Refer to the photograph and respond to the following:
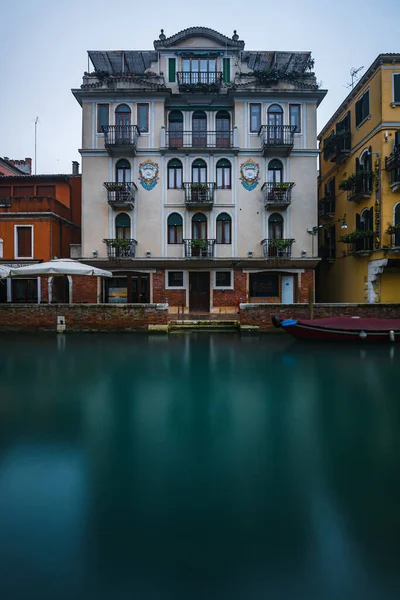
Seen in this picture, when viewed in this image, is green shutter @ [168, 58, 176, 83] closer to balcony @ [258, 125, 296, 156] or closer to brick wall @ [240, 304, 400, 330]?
balcony @ [258, 125, 296, 156]

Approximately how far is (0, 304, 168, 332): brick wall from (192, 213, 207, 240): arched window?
6013 millimetres

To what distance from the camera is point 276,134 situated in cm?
1777

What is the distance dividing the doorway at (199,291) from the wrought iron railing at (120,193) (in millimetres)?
4845

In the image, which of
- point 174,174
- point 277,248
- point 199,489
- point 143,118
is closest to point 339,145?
point 277,248

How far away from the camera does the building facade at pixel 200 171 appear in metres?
17.8

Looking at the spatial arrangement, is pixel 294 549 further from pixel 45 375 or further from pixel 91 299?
pixel 91 299

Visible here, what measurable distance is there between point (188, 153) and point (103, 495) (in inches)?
685

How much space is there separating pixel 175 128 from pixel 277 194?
250 inches

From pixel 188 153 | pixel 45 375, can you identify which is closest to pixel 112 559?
pixel 45 375

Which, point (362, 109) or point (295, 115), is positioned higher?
point (295, 115)

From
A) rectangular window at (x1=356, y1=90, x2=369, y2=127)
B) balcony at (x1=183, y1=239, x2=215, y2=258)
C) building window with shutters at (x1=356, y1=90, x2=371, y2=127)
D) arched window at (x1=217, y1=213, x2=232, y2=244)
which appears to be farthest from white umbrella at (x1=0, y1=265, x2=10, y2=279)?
rectangular window at (x1=356, y1=90, x2=369, y2=127)

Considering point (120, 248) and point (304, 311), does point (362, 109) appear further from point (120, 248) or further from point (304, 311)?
point (120, 248)

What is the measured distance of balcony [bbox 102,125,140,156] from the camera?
1736 cm

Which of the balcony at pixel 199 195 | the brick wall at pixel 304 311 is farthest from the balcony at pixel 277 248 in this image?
the brick wall at pixel 304 311
